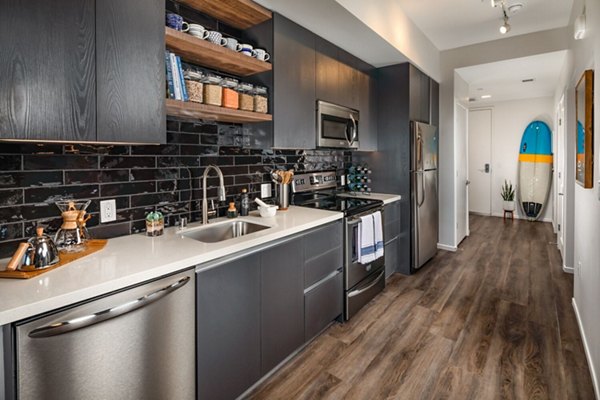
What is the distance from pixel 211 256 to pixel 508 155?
23.9 ft

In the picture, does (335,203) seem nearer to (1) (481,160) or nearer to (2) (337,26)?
(2) (337,26)

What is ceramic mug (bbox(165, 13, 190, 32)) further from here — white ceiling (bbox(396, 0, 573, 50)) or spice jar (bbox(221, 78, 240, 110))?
white ceiling (bbox(396, 0, 573, 50))

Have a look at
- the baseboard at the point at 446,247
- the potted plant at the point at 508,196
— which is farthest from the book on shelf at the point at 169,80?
the potted plant at the point at 508,196

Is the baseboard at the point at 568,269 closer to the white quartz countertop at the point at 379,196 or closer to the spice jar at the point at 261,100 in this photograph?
the white quartz countertop at the point at 379,196

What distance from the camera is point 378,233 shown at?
2.92 m

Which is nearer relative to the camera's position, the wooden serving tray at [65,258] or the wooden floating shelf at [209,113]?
the wooden serving tray at [65,258]

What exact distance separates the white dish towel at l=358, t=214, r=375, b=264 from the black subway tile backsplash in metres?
0.88

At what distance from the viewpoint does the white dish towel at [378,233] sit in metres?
2.86

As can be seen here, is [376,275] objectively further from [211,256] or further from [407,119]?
[211,256]

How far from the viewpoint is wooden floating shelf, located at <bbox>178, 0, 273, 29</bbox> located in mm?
1968

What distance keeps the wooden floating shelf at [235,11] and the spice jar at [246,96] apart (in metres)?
0.46

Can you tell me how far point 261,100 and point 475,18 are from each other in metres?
2.67

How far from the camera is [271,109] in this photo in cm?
224

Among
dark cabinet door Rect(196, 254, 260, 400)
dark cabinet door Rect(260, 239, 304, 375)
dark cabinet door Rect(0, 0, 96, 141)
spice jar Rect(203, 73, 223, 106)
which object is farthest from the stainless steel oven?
dark cabinet door Rect(0, 0, 96, 141)
